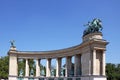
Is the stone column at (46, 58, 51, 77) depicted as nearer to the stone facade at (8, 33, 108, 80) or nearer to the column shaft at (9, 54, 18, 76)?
the stone facade at (8, 33, 108, 80)

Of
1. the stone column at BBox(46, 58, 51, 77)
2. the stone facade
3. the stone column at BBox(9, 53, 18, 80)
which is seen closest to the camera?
the stone facade

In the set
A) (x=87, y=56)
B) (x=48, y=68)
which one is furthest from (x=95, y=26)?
(x=48, y=68)

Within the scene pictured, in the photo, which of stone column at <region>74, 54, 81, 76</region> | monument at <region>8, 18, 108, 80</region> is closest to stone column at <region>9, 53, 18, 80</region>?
monument at <region>8, 18, 108, 80</region>

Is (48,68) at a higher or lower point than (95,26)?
lower

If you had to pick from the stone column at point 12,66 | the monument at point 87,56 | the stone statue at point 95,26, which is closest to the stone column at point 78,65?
the monument at point 87,56

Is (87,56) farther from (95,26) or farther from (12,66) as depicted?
(12,66)

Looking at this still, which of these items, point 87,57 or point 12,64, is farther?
point 12,64

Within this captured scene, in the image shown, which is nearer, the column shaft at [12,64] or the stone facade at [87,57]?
the stone facade at [87,57]

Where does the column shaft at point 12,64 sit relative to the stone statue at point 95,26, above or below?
below

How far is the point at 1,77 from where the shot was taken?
12444 cm

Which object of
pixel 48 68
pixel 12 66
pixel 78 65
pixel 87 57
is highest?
pixel 87 57

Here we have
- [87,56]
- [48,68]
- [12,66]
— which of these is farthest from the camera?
[12,66]

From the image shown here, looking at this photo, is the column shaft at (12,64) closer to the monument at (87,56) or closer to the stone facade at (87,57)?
the monument at (87,56)

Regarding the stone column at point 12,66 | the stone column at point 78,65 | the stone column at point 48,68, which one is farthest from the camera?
the stone column at point 12,66
